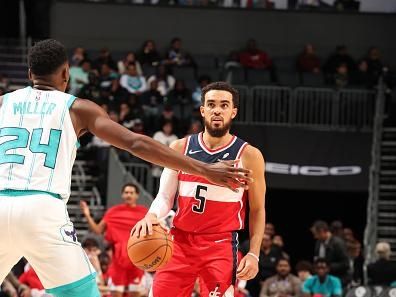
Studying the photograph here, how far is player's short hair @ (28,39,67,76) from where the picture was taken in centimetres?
612

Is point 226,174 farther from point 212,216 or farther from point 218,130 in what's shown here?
point 218,130

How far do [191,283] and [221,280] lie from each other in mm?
255

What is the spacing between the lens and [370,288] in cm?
1359

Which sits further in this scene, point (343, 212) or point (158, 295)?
point (343, 212)

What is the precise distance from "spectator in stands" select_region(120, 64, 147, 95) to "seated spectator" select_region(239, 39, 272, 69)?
9.01 ft

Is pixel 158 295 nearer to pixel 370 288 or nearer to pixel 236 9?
pixel 370 288

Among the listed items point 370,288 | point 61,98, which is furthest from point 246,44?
point 61,98

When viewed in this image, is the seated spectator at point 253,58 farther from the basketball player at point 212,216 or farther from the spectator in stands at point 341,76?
the basketball player at point 212,216

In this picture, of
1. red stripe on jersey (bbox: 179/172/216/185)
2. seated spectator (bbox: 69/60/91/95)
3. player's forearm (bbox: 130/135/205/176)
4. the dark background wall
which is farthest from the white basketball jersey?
the dark background wall

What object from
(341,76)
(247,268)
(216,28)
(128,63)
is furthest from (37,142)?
(216,28)

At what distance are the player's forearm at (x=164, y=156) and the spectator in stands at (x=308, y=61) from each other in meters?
17.1

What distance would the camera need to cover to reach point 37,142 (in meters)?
5.98

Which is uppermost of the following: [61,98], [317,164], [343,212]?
[61,98]

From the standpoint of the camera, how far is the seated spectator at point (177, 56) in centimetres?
2212
